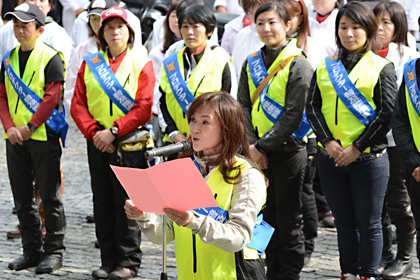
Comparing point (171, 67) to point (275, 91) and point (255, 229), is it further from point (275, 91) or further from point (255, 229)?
point (255, 229)

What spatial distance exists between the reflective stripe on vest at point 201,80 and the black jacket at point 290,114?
1.59ft

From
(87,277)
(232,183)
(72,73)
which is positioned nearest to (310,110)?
(232,183)

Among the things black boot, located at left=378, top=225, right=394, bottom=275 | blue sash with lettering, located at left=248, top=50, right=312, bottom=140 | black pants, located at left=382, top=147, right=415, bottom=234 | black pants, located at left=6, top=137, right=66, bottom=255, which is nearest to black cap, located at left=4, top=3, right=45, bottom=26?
black pants, located at left=6, top=137, right=66, bottom=255

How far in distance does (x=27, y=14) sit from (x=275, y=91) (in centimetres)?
257

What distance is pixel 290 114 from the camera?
5.09m

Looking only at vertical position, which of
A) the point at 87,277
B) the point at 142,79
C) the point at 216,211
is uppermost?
the point at 142,79

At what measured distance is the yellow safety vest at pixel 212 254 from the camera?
313 centimetres

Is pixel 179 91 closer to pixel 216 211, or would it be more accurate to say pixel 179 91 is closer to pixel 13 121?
pixel 13 121

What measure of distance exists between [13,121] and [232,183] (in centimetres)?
347

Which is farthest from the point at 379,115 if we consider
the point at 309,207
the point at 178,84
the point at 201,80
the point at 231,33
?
the point at 231,33

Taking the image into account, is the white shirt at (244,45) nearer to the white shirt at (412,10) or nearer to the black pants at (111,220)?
the black pants at (111,220)

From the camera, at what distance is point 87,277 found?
562 cm

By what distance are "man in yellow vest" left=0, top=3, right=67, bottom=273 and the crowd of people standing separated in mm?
11

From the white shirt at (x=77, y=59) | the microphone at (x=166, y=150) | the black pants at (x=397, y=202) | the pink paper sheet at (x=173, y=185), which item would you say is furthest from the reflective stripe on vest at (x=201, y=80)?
the pink paper sheet at (x=173, y=185)
